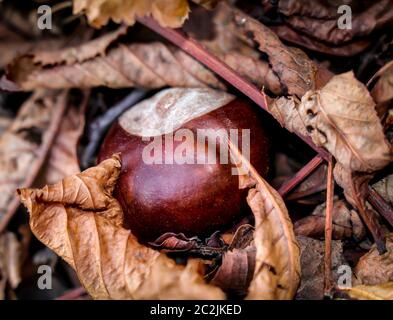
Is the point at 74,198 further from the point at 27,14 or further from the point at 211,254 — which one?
the point at 27,14

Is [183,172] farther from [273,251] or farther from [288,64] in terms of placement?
[288,64]

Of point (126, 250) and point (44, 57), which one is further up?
point (44, 57)

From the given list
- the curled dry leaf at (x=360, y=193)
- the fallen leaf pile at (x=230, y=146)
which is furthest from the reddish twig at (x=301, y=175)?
the curled dry leaf at (x=360, y=193)

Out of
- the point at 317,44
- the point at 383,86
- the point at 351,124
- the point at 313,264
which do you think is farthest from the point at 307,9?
the point at 313,264

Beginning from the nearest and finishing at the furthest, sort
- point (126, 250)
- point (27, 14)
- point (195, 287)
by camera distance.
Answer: point (195, 287), point (126, 250), point (27, 14)

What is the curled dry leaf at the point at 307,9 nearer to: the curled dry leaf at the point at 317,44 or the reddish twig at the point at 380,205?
the curled dry leaf at the point at 317,44
